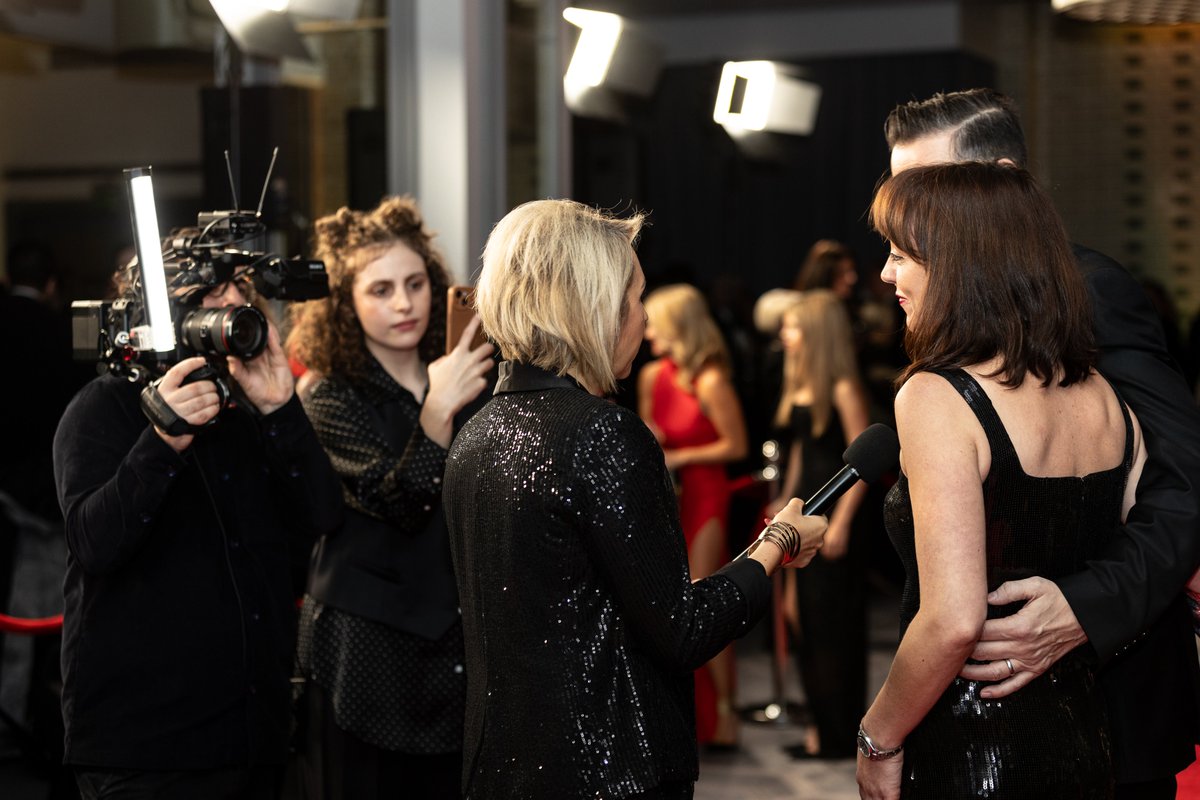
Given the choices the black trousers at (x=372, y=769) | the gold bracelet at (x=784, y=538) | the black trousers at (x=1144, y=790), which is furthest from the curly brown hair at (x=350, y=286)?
the black trousers at (x=1144, y=790)

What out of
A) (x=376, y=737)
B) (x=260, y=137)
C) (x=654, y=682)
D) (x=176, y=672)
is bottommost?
(x=376, y=737)

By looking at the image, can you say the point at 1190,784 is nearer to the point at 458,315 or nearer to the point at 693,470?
the point at 458,315

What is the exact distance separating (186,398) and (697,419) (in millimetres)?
3185

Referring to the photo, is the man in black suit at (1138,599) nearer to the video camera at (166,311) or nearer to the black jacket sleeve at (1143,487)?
the black jacket sleeve at (1143,487)

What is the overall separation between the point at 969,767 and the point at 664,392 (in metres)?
3.49

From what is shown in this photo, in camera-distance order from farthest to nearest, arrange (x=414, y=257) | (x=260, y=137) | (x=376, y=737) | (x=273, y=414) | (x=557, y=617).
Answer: (x=260, y=137), (x=414, y=257), (x=376, y=737), (x=273, y=414), (x=557, y=617)

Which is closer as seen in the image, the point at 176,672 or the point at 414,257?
the point at 176,672

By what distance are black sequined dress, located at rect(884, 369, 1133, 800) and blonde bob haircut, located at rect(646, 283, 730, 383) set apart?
129 inches

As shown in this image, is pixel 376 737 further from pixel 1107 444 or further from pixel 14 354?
pixel 14 354

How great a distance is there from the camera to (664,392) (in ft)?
17.2

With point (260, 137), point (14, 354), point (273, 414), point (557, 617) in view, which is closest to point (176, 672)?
point (273, 414)

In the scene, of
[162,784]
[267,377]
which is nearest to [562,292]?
[267,377]

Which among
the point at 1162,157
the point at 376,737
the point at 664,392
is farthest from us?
the point at 1162,157

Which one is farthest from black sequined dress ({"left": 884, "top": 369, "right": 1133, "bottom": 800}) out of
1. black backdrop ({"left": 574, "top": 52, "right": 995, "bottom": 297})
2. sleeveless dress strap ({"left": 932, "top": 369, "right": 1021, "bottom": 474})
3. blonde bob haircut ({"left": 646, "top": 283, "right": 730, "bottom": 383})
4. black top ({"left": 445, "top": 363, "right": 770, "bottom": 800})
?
black backdrop ({"left": 574, "top": 52, "right": 995, "bottom": 297})
